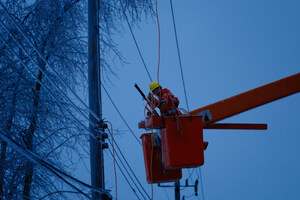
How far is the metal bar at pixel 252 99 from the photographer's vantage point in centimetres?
419

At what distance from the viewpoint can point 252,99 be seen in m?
4.21

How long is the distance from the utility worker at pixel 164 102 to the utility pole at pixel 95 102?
1115 millimetres

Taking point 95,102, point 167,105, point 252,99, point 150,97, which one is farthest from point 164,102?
point 95,102

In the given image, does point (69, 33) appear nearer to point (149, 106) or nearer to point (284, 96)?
point (149, 106)

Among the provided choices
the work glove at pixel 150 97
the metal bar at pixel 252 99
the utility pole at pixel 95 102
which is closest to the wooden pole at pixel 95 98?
the utility pole at pixel 95 102

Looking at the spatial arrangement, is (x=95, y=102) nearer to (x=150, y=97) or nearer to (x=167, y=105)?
(x=150, y=97)

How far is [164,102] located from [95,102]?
179 centimetres

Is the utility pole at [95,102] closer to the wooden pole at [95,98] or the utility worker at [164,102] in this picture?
the wooden pole at [95,98]

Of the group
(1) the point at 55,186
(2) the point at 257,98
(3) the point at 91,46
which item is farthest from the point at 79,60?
(2) the point at 257,98

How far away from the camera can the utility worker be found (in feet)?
12.7

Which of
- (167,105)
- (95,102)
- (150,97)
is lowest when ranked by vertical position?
(167,105)

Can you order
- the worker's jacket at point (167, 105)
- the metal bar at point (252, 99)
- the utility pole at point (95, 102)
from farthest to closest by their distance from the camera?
the utility pole at point (95, 102) → the metal bar at point (252, 99) → the worker's jacket at point (167, 105)

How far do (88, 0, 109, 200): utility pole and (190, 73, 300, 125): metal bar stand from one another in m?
1.75

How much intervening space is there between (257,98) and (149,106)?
5.05ft
